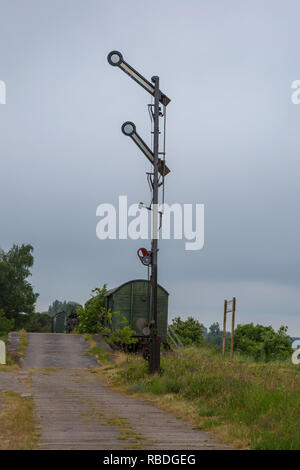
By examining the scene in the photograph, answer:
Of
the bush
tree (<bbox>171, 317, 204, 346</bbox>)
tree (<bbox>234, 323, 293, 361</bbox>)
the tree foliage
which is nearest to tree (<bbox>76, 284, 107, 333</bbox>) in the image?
the tree foliage

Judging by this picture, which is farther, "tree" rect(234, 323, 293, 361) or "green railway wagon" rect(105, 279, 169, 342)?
"tree" rect(234, 323, 293, 361)

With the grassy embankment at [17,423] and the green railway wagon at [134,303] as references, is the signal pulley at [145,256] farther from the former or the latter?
the green railway wagon at [134,303]

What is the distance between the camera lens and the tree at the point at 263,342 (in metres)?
31.8

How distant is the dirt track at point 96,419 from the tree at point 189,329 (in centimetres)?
3018

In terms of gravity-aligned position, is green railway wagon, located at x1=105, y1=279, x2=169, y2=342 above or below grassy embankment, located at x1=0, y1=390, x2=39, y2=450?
above

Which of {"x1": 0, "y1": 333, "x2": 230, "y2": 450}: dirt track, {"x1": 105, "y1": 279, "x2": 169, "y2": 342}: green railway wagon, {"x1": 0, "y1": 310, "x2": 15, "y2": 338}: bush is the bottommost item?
{"x1": 0, "y1": 310, "x2": 15, "y2": 338}: bush

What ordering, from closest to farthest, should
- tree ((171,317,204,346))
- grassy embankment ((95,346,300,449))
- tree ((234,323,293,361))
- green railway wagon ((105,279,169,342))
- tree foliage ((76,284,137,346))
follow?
grassy embankment ((95,346,300,449)) < tree foliage ((76,284,137,346)) < green railway wagon ((105,279,169,342)) < tree ((234,323,293,361)) < tree ((171,317,204,346))

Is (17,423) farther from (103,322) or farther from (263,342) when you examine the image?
(263,342)

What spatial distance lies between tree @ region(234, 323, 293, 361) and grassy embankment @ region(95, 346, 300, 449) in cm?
1590

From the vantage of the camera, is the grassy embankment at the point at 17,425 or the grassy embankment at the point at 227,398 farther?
the grassy embankment at the point at 227,398

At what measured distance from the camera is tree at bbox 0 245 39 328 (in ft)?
199

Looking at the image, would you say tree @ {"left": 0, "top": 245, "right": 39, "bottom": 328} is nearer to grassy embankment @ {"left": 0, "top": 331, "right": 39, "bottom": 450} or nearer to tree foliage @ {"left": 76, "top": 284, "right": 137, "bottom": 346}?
tree foliage @ {"left": 76, "top": 284, "right": 137, "bottom": 346}

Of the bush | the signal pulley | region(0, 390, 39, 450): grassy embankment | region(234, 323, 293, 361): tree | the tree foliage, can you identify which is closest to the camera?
region(0, 390, 39, 450): grassy embankment

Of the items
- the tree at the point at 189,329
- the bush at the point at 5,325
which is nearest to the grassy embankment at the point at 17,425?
the tree at the point at 189,329
